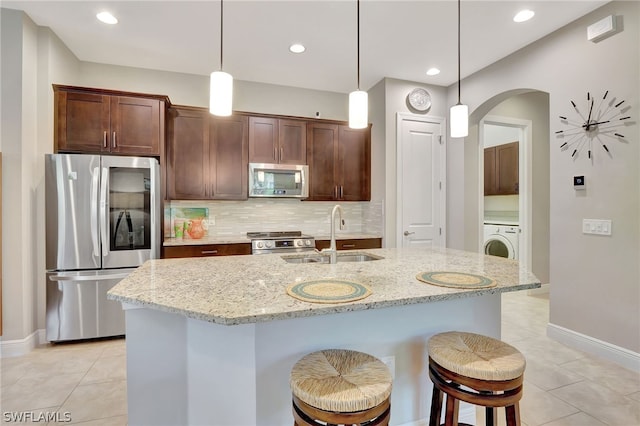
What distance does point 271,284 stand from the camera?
57.2 inches

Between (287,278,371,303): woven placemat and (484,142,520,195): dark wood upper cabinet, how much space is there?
4336mm

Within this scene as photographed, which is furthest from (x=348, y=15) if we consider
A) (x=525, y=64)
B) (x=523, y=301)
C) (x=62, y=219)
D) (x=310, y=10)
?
(x=523, y=301)

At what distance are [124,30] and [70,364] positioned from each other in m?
2.89

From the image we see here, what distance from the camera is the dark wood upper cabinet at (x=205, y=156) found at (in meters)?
3.56

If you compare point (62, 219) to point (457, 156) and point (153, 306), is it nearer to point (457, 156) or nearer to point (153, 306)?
point (153, 306)

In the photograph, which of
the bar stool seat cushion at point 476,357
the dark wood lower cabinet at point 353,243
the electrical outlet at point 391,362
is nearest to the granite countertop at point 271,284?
the bar stool seat cushion at point 476,357

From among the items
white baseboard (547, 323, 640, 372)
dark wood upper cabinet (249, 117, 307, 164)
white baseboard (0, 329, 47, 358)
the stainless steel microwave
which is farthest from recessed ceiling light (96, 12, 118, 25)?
white baseboard (547, 323, 640, 372)

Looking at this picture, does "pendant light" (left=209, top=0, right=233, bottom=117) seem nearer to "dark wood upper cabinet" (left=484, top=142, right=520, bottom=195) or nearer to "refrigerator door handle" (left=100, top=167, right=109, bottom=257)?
"refrigerator door handle" (left=100, top=167, right=109, bottom=257)

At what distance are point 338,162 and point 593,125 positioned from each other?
2537mm

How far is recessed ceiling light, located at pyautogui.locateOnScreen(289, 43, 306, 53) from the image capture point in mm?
3173

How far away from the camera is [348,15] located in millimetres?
2695

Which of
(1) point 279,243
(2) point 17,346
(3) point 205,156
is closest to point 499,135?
(1) point 279,243

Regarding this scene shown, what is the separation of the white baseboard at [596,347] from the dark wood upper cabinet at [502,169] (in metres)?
2.40

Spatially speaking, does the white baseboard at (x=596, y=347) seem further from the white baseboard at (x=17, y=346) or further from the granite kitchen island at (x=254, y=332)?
the white baseboard at (x=17, y=346)
